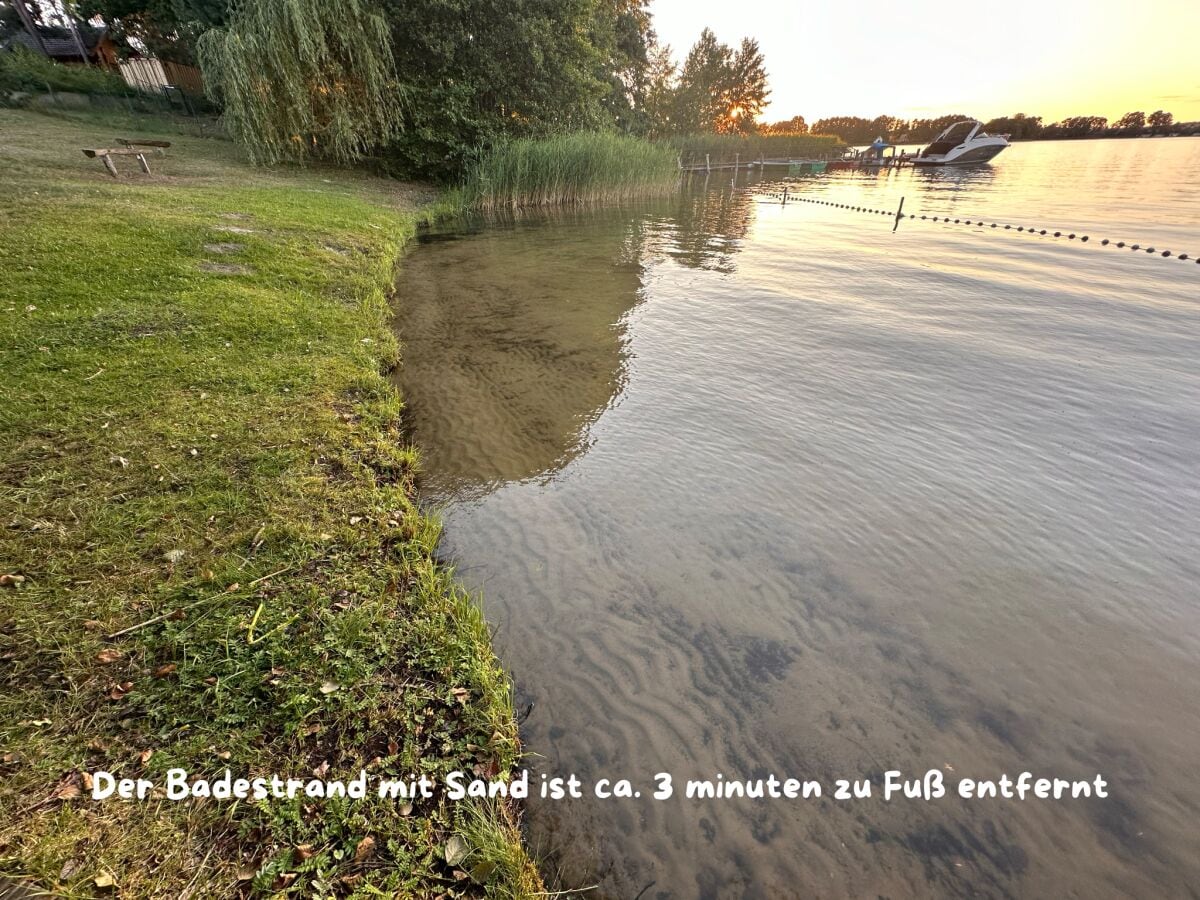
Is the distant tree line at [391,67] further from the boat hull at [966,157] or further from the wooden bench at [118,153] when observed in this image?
the boat hull at [966,157]

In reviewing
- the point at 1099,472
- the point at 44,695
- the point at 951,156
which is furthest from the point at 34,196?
the point at 951,156

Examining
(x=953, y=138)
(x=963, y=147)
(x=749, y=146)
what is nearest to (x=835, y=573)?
(x=749, y=146)

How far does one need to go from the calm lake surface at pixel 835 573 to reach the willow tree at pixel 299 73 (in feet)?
34.4

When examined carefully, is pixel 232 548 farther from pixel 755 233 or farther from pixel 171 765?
pixel 755 233

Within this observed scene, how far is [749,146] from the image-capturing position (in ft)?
150

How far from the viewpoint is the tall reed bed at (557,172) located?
58.0ft

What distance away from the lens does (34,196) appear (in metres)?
8.93

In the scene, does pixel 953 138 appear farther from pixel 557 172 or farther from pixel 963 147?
pixel 557 172

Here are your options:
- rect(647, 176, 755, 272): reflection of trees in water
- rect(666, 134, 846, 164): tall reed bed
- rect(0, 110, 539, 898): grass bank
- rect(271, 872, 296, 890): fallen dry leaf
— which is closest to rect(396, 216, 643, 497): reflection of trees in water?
rect(0, 110, 539, 898): grass bank

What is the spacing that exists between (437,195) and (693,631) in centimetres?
2079

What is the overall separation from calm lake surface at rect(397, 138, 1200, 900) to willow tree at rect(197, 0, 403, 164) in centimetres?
1048

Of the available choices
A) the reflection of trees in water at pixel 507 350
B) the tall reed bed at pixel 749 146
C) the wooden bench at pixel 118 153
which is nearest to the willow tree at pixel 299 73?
the wooden bench at pixel 118 153

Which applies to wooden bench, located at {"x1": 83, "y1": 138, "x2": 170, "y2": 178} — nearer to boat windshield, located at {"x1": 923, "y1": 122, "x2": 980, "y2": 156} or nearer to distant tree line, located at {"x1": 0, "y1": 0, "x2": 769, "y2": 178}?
distant tree line, located at {"x1": 0, "y1": 0, "x2": 769, "y2": 178}

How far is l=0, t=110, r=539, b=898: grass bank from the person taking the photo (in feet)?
6.31
